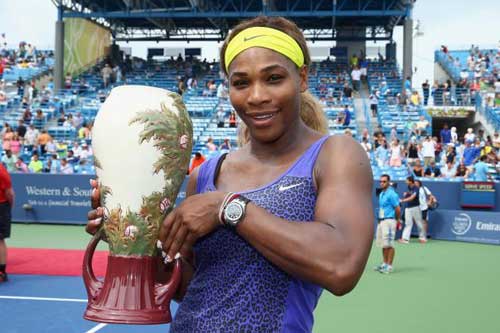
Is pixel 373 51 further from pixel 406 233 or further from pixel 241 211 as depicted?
pixel 241 211

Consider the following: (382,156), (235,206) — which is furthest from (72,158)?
(235,206)

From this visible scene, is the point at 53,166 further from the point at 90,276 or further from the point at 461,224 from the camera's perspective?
the point at 90,276

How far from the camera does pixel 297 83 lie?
5.35 ft

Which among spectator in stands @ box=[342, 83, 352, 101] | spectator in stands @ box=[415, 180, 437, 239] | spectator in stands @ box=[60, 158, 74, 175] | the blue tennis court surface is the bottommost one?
the blue tennis court surface

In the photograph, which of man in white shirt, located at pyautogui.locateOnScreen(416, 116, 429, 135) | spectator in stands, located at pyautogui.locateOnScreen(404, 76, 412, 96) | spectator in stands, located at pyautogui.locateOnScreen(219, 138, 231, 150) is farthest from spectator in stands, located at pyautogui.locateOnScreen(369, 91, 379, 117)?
spectator in stands, located at pyautogui.locateOnScreen(219, 138, 231, 150)

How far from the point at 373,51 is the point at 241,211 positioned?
3216 cm

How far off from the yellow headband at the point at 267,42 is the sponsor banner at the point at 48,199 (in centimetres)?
1276

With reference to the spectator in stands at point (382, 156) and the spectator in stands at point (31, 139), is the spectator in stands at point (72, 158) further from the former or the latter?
the spectator in stands at point (382, 156)

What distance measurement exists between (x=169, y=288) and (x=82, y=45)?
2800cm

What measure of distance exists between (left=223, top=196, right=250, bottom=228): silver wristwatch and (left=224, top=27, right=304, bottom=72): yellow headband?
1.33 feet

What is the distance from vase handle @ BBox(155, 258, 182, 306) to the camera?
1700 millimetres

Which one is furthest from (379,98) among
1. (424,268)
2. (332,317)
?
(332,317)

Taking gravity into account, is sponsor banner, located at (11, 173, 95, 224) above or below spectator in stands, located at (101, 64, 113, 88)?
below

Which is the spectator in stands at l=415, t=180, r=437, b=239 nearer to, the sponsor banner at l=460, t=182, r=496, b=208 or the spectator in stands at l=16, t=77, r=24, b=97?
the sponsor banner at l=460, t=182, r=496, b=208
